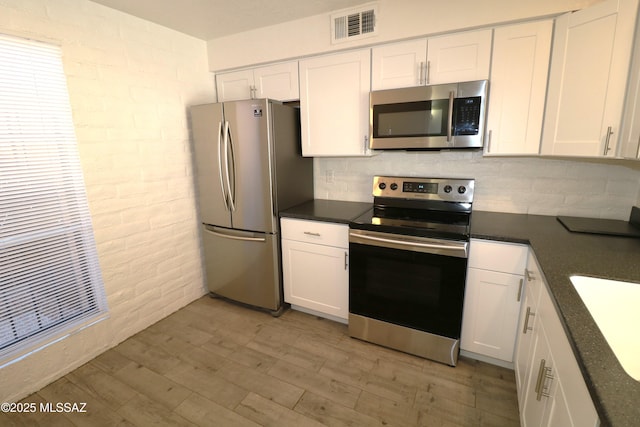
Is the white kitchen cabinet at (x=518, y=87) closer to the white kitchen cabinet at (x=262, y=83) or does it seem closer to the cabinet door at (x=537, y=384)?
the cabinet door at (x=537, y=384)

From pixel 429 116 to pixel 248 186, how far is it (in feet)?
4.70

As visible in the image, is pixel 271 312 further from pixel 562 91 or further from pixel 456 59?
pixel 562 91

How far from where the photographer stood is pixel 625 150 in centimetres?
142

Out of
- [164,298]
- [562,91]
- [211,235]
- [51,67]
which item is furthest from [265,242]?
[562,91]

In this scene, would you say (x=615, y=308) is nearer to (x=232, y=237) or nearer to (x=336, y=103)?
(x=336, y=103)

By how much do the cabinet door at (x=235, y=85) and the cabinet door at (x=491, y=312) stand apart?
7.60 ft

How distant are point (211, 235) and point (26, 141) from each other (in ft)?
4.52

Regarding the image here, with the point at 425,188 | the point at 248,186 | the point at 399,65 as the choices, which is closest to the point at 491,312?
the point at 425,188

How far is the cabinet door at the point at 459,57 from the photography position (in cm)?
189

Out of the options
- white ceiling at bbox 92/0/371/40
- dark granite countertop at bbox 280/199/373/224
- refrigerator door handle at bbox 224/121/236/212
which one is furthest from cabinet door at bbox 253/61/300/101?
dark granite countertop at bbox 280/199/373/224

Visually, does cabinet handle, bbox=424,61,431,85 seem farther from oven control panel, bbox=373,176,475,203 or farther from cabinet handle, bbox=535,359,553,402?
cabinet handle, bbox=535,359,553,402

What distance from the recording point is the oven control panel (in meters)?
2.26

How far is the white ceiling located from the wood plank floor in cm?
240

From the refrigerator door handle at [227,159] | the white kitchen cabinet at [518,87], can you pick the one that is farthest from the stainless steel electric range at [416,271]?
the refrigerator door handle at [227,159]
